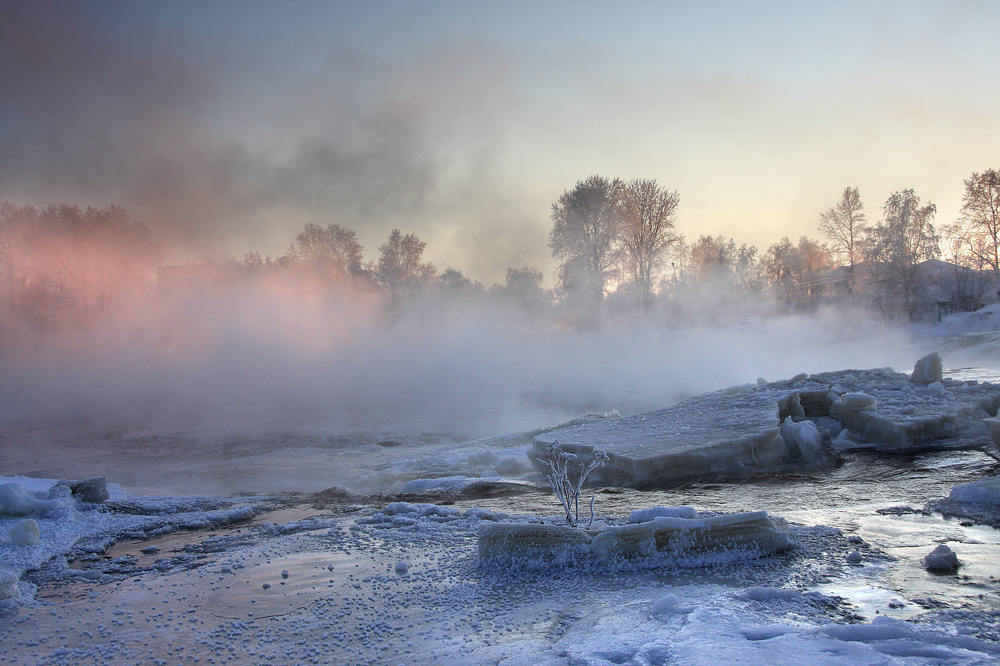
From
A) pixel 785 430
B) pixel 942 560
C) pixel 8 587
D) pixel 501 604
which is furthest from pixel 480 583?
pixel 785 430

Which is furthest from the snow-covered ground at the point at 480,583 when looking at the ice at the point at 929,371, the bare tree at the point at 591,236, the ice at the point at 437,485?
the bare tree at the point at 591,236

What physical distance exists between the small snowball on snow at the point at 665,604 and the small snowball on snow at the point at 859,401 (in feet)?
19.0

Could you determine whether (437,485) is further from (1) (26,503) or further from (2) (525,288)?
(2) (525,288)

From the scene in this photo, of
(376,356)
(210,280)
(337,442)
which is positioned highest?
(210,280)

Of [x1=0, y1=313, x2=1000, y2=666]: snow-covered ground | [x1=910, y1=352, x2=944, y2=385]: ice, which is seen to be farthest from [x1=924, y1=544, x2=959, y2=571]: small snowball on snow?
[x1=910, y1=352, x2=944, y2=385]: ice

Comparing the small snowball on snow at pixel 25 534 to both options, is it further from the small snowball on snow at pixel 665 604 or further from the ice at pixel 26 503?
the small snowball on snow at pixel 665 604

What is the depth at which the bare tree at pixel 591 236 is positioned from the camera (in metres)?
28.1

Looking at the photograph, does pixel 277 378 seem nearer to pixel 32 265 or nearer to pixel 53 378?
pixel 53 378

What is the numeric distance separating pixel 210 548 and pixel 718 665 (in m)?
3.76

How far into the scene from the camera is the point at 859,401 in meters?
7.29

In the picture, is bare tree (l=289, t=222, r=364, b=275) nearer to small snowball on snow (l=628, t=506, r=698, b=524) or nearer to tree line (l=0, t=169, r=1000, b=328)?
tree line (l=0, t=169, r=1000, b=328)

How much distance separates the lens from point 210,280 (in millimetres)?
25750

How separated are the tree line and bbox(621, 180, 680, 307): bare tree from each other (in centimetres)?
5

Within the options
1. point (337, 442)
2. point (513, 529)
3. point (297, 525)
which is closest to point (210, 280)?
point (337, 442)
